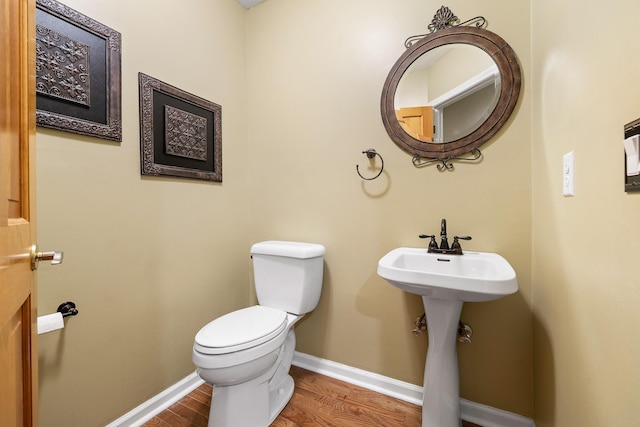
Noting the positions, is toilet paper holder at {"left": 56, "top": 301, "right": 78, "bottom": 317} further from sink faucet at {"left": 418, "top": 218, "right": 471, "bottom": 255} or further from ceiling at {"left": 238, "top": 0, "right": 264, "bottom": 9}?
ceiling at {"left": 238, "top": 0, "right": 264, "bottom": 9}

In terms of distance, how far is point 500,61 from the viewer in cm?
122

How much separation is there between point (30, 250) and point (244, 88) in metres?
1.67

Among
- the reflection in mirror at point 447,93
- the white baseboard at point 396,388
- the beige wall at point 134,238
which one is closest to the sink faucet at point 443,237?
the reflection in mirror at point 447,93

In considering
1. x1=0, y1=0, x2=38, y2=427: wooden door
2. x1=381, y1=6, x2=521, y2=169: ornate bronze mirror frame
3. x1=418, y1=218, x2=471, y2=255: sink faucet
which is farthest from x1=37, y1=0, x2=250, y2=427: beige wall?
x1=418, y1=218, x2=471, y2=255: sink faucet

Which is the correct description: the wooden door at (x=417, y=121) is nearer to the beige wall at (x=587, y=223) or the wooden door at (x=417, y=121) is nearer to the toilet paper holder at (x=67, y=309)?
the beige wall at (x=587, y=223)

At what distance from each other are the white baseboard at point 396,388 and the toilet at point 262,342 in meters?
0.23

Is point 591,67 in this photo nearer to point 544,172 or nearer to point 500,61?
point 544,172

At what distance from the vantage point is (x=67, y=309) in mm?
1064

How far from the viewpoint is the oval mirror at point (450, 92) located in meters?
1.23

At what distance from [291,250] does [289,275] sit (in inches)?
5.9

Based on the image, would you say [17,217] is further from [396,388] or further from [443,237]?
[396,388]

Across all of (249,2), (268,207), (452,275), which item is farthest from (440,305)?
(249,2)

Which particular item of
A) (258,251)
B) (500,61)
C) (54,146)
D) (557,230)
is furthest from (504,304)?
(54,146)

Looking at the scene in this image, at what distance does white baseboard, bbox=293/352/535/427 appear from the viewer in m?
1.25
